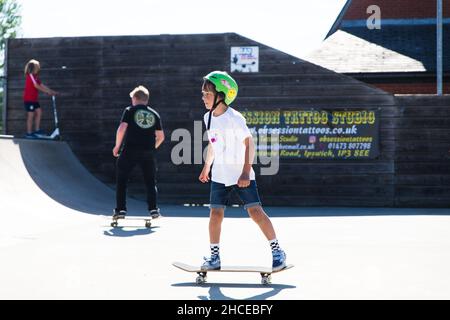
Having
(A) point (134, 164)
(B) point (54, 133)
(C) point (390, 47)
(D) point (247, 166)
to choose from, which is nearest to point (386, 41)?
(C) point (390, 47)

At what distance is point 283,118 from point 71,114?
15.7ft

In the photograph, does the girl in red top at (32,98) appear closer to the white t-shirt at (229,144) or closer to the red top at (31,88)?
the red top at (31,88)

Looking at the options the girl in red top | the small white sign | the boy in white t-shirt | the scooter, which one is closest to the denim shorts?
the boy in white t-shirt

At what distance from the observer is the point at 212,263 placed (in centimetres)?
591

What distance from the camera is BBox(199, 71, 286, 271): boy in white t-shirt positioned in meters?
5.91

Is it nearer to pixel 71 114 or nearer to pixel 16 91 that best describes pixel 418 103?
pixel 71 114

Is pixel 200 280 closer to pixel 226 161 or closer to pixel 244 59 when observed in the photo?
pixel 226 161

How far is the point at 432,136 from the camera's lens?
44.7 feet

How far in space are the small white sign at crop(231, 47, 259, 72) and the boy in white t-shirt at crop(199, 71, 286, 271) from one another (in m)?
8.51

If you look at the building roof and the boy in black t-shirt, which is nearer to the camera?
the boy in black t-shirt

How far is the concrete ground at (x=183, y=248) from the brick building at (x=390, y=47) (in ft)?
22.1

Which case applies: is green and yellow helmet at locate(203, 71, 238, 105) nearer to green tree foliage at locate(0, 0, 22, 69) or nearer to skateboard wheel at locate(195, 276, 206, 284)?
skateboard wheel at locate(195, 276, 206, 284)

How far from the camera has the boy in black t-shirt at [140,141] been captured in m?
10.2
